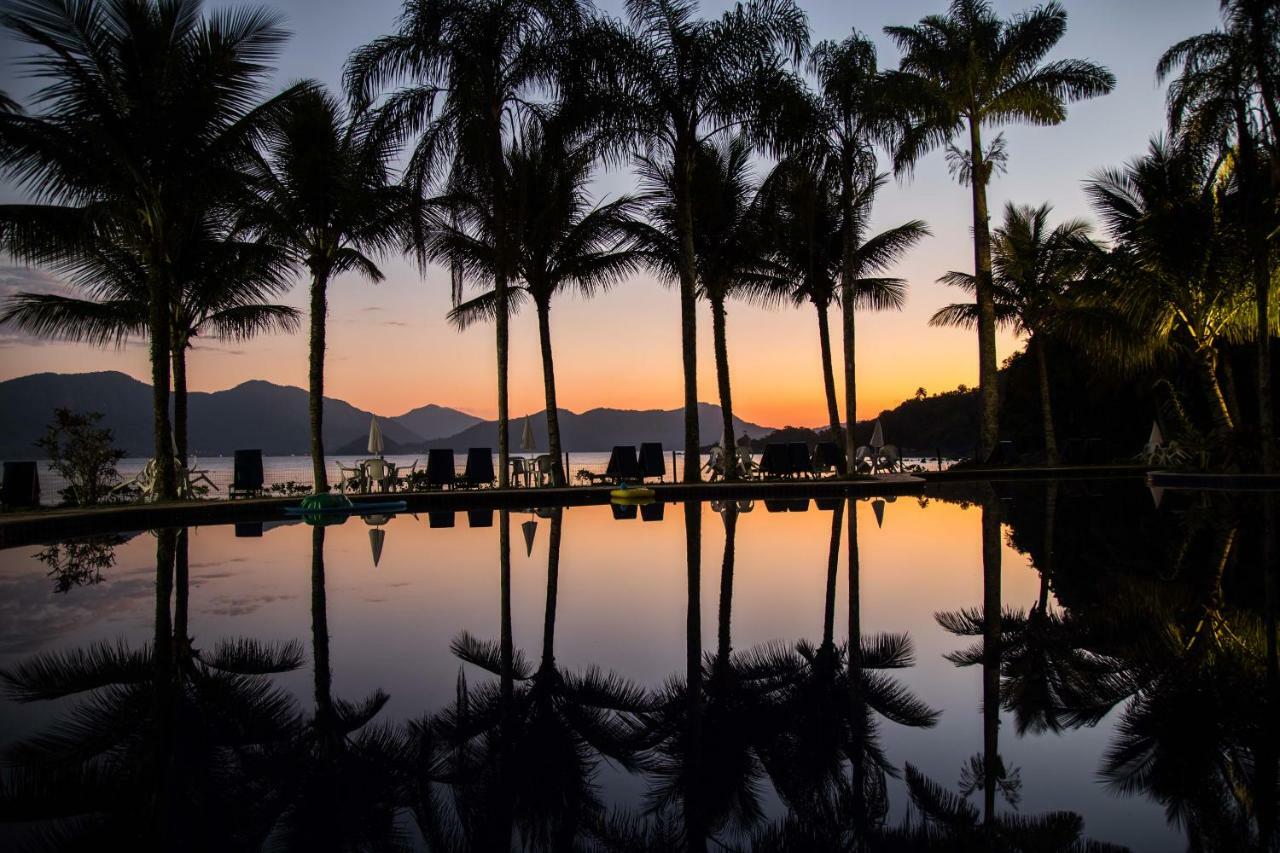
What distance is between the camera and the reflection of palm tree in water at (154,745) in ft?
8.33

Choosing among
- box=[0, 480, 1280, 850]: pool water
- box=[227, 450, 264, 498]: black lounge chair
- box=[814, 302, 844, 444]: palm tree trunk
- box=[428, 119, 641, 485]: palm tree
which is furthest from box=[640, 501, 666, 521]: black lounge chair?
box=[227, 450, 264, 498]: black lounge chair

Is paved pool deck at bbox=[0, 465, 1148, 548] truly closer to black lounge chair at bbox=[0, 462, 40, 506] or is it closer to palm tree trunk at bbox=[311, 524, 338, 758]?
black lounge chair at bbox=[0, 462, 40, 506]

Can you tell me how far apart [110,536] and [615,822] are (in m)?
11.6

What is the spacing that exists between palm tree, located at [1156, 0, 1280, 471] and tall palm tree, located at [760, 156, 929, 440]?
622 cm

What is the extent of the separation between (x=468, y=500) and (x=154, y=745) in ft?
42.2

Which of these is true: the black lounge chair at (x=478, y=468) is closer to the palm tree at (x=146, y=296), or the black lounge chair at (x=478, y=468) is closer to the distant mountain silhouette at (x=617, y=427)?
the palm tree at (x=146, y=296)

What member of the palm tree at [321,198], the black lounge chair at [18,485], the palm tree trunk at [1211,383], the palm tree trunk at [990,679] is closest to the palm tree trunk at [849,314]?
the palm tree trunk at [1211,383]

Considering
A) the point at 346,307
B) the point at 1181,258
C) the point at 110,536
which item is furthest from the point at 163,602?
the point at 1181,258

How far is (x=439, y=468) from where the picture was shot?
59.7 feet

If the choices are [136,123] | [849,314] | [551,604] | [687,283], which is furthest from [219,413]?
[551,604]

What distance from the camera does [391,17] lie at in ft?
56.8

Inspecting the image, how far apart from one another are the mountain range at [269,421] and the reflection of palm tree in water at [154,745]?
2187 inches

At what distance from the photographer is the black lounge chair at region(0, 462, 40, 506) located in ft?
46.0

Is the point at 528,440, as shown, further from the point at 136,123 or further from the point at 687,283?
the point at 136,123
